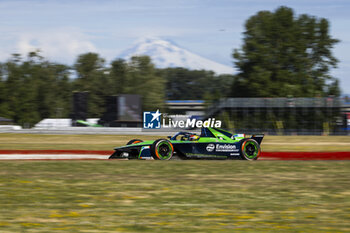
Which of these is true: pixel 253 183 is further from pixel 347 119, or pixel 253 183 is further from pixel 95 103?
pixel 95 103

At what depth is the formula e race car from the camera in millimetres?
16453

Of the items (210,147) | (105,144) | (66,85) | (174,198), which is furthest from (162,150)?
(66,85)

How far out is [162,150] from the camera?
16406mm

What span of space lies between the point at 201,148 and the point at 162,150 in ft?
4.47

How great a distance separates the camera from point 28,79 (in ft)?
323

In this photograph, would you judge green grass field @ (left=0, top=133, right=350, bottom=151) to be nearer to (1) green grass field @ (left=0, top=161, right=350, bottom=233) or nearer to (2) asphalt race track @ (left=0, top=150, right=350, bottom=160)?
(2) asphalt race track @ (left=0, top=150, right=350, bottom=160)

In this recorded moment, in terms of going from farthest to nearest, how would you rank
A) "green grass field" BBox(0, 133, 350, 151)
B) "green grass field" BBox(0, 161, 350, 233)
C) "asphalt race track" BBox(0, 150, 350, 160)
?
"green grass field" BBox(0, 133, 350, 151) → "asphalt race track" BBox(0, 150, 350, 160) → "green grass field" BBox(0, 161, 350, 233)

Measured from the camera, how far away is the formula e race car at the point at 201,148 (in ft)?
54.0

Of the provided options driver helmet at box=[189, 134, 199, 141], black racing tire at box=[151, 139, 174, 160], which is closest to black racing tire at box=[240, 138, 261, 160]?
driver helmet at box=[189, 134, 199, 141]

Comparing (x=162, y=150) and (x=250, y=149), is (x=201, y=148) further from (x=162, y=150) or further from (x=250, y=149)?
(x=250, y=149)

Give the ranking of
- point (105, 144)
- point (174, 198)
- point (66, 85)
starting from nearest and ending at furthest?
point (174, 198), point (105, 144), point (66, 85)

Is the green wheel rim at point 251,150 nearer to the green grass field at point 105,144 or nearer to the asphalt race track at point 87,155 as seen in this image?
the asphalt race track at point 87,155

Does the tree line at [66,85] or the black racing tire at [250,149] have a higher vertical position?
the tree line at [66,85]

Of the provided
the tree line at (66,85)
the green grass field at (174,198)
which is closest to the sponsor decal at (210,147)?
the green grass field at (174,198)
